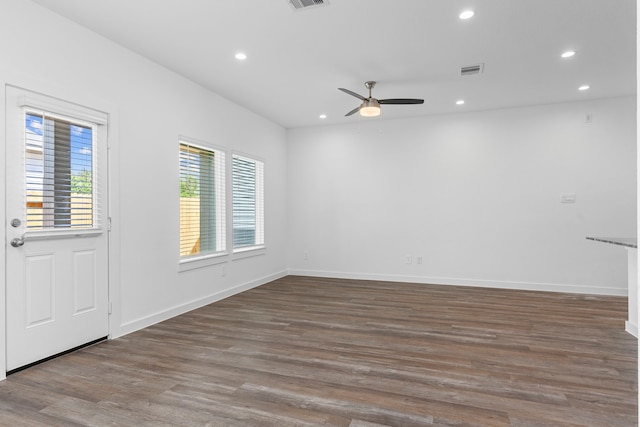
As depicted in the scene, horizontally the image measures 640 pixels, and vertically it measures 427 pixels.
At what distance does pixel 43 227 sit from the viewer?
3.00m

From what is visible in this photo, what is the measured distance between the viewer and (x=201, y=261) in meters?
4.86

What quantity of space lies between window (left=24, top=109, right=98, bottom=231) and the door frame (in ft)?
0.54

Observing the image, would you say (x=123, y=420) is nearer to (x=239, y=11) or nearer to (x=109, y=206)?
(x=109, y=206)

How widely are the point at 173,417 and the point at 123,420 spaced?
0.28m

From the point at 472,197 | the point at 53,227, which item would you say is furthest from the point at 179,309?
the point at 472,197

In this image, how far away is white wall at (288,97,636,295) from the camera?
5.55 meters

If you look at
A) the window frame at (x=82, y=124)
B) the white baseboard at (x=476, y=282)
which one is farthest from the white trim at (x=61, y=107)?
the white baseboard at (x=476, y=282)

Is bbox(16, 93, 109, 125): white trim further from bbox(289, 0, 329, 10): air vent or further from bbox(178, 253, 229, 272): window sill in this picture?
bbox(289, 0, 329, 10): air vent

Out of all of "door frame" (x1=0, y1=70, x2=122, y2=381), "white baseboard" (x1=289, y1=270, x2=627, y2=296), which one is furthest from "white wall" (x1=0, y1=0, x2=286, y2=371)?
"white baseboard" (x1=289, y1=270, x2=627, y2=296)

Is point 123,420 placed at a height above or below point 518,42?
below

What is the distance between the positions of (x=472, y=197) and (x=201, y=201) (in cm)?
433

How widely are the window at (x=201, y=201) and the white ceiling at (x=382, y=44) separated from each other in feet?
3.11

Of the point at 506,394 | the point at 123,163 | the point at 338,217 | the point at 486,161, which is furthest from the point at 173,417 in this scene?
the point at 486,161

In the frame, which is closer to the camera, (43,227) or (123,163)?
(43,227)
